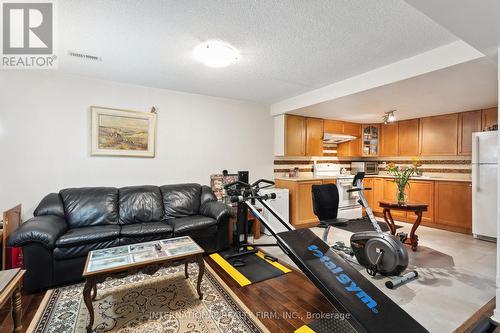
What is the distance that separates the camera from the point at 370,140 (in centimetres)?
588

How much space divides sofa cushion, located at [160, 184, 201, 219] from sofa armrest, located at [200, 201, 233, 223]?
0.19m

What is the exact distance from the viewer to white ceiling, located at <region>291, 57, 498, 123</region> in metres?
2.56

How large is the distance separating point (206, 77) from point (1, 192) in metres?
3.00

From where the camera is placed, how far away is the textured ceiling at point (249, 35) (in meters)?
1.78

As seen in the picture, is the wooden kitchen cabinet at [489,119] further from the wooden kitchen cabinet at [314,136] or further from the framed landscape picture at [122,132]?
the framed landscape picture at [122,132]

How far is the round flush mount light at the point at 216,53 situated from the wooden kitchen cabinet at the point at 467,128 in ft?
15.0

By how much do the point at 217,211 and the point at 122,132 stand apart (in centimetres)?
193

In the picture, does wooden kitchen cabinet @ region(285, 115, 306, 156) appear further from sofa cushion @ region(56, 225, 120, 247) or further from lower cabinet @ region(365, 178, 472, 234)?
sofa cushion @ region(56, 225, 120, 247)

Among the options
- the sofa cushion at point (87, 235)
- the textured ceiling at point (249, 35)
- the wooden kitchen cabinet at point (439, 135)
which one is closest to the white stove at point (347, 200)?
the wooden kitchen cabinet at point (439, 135)

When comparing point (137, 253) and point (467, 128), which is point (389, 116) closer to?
point (467, 128)

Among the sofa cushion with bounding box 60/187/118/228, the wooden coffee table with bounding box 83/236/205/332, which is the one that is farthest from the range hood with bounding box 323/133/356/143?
the sofa cushion with bounding box 60/187/118/228

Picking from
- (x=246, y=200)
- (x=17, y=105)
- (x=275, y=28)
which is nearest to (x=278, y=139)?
(x=246, y=200)

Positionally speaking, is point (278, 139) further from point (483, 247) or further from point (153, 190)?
point (483, 247)

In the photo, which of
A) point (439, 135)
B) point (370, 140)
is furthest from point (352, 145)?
point (439, 135)
